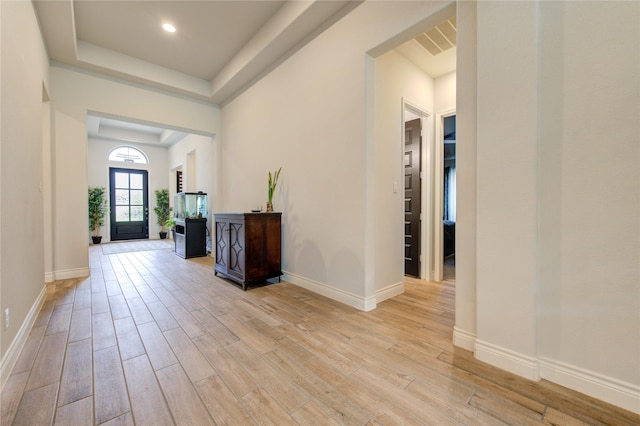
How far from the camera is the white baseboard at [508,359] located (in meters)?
1.44

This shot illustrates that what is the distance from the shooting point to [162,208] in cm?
812

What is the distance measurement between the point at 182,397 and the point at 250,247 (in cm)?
184

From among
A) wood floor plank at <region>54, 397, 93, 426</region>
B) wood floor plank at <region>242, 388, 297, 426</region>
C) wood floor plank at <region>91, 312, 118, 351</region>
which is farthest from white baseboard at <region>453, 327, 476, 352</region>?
wood floor plank at <region>91, 312, 118, 351</region>

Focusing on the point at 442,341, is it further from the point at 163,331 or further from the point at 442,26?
the point at 442,26

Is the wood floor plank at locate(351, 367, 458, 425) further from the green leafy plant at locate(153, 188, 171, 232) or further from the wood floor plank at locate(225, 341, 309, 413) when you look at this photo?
the green leafy plant at locate(153, 188, 171, 232)

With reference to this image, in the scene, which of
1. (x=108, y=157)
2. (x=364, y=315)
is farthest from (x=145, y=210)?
(x=364, y=315)

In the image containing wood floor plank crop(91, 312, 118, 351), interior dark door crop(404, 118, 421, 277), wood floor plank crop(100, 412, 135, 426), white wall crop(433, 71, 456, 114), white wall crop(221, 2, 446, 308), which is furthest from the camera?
interior dark door crop(404, 118, 421, 277)

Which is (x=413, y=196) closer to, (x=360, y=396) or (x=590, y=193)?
(x=590, y=193)

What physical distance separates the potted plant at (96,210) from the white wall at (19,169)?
17.7ft

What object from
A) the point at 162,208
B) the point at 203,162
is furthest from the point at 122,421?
the point at 162,208

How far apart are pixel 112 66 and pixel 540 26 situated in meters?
4.88

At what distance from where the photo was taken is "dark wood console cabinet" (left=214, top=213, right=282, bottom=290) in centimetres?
303

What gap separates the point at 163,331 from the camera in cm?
199

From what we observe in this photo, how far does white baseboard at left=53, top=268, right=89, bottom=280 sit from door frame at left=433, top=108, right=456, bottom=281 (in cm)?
483
